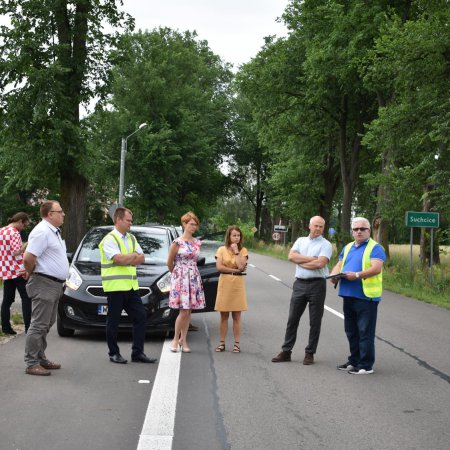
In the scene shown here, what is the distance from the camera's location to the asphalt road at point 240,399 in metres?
5.02

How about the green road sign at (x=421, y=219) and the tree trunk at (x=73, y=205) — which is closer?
the tree trunk at (x=73, y=205)

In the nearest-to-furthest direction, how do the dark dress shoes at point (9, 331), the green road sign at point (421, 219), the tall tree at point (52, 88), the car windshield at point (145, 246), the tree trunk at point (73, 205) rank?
the dark dress shoes at point (9, 331), the car windshield at point (145, 246), the tall tree at point (52, 88), the tree trunk at point (73, 205), the green road sign at point (421, 219)

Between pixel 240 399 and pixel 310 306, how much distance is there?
7.22 feet

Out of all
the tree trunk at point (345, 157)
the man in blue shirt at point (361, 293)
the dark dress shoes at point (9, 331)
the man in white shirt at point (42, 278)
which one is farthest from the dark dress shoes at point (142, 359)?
the tree trunk at point (345, 157)

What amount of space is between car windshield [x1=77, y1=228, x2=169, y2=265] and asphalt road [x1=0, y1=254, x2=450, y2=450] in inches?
47.7

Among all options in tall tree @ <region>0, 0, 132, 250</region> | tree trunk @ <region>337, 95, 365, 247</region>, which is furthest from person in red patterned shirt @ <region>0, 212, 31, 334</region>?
tree trunk @ <region>337, 95, 365, 247</region>

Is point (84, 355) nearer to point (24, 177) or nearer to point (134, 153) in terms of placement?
point (24, 177)

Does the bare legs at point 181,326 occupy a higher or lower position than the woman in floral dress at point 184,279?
Result: lower

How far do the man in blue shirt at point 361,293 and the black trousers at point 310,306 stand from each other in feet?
0.94

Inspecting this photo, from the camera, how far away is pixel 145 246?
10.9m

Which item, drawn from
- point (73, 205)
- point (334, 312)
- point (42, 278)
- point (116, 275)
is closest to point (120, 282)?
point (116, 275)

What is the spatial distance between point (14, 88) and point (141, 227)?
685cm

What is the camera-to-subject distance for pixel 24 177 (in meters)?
17.7

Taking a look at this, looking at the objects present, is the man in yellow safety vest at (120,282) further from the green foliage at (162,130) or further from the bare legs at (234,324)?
the green foliage at (162,130)
